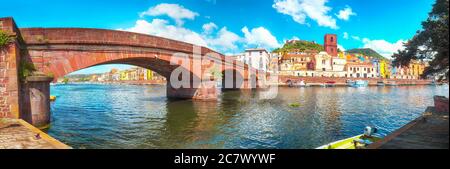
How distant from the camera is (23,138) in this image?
9.16 meters

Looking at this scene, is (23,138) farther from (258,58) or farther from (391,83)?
(391,83)

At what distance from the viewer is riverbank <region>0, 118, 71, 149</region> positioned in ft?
27.0

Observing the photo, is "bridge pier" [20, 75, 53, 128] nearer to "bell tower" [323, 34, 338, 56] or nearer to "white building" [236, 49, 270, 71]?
"white building" [236, 49, 270, 71]

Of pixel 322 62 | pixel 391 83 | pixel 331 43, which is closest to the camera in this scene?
pixel 391 83

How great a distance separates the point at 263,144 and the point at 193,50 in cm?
1911

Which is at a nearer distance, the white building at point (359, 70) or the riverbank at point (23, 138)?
the riverbank at point (23, 138)

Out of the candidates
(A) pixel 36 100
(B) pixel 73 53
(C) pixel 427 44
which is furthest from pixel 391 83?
(A) pixel 36 100

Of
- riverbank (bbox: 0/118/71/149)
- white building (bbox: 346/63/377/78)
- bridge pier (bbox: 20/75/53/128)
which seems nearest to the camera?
riverbank (bbox: 0/118/71/149)

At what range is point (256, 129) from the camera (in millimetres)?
16469

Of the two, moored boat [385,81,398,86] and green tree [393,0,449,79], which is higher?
green tree [393,0,449,79]

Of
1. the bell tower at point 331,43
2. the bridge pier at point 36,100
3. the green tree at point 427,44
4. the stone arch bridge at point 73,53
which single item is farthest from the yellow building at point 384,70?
the bridge pier at point 36,100

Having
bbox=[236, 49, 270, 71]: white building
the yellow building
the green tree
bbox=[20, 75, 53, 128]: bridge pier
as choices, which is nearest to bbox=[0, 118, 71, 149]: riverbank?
bbox=[20, 75, 53, 128]: bridge pier

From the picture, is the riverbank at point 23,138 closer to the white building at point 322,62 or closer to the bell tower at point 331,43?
the white building at point 322,62

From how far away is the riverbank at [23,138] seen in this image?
824cm
